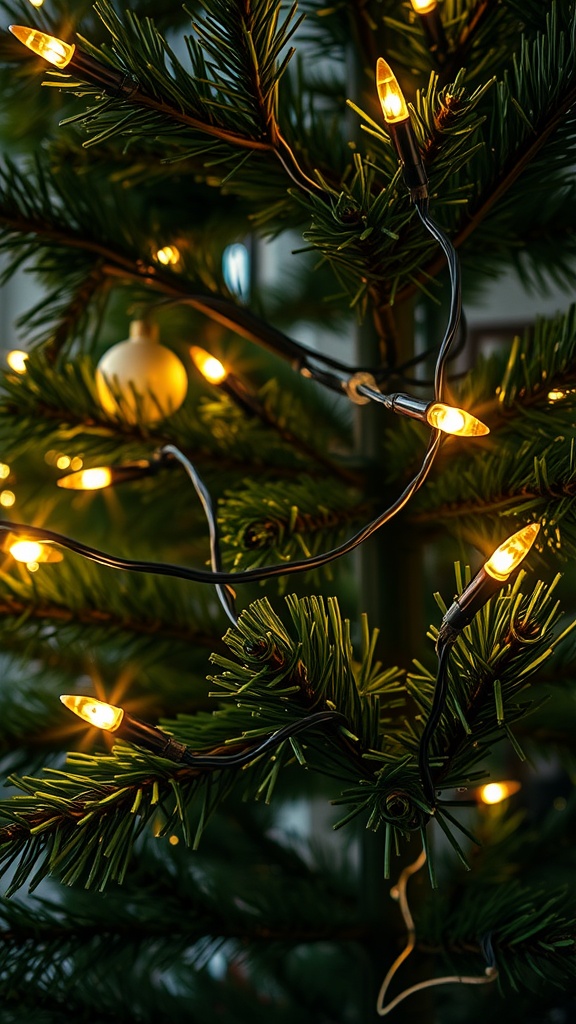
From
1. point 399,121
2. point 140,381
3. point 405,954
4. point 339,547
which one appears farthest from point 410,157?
point 405,954

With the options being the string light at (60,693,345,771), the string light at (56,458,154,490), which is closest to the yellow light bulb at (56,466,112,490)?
the string light at (56,458,154,490)

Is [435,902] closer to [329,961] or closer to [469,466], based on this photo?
[469,466]

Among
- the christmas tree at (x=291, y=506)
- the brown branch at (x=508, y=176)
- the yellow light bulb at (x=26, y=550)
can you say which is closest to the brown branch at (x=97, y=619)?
the christmas tree at (x=291, y=506)

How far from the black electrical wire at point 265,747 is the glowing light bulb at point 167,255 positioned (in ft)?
0.83

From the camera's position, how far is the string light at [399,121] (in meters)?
0.23

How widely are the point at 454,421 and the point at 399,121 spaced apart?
8 cm

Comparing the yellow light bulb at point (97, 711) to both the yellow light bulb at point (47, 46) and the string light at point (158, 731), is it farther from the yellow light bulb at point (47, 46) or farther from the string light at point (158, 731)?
the yellow light bulb at point (47, 46)

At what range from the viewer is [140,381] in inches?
17.2

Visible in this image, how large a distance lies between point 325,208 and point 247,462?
0.18 m

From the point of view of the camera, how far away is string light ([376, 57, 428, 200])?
234mm

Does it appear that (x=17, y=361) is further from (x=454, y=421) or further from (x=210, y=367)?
(x=454, y=421)

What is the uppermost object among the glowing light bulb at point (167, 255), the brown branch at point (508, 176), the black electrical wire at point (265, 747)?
the glowing light bulb at point (167, 255)

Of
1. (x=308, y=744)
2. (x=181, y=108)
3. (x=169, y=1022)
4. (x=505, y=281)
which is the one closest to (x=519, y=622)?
(x=308, y=744)

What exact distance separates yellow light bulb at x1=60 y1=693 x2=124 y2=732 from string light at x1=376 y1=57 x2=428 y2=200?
0.56ft
